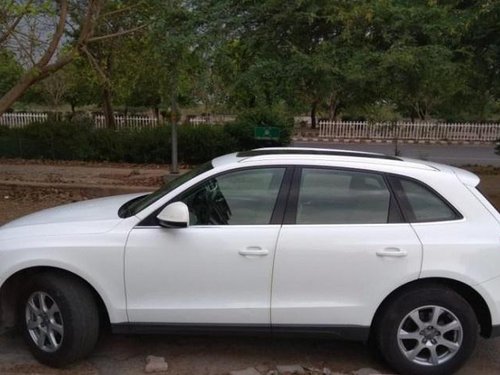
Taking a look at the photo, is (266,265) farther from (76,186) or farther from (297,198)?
(76,186)

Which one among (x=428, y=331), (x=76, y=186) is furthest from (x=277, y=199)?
(x=76, y=186)

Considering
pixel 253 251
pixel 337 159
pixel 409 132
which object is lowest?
pixel 409 132

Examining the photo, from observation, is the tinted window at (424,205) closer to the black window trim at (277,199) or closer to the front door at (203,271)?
the black window trim at (277,199)

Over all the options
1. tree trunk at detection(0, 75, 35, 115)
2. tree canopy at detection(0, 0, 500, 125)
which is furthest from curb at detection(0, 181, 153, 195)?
tree canopy at detection(0, 0, 500, 125)

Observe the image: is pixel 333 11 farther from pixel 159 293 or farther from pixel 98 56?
pixel 98 56

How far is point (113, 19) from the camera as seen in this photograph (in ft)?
37.4

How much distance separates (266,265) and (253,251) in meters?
0.12

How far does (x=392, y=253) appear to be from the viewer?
3.57m

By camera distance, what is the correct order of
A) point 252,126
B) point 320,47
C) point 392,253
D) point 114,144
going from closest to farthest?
point 392,253 → point 320,47 → point 252,126 → point 114,144

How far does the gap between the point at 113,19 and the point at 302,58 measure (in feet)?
19.9

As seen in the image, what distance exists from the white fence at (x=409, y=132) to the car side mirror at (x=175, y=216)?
1154 inches

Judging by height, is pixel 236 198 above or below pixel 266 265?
above

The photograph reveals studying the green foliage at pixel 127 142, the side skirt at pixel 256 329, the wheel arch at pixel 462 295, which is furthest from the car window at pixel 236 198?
the green foliage at pixel 127 142

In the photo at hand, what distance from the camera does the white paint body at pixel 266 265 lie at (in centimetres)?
358
